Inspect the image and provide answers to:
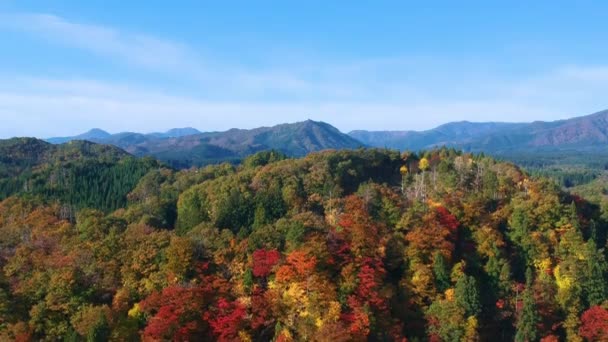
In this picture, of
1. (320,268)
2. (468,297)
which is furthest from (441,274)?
(320,268)

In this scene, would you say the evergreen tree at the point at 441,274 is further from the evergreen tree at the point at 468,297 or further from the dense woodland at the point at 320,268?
the evergreen tree at the point at 468,297

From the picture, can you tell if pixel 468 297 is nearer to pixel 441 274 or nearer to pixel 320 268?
pixel 441 274

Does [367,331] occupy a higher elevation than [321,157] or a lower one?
lower

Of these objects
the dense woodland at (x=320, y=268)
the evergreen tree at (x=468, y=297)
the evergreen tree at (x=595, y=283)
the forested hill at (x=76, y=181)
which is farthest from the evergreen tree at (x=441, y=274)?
the forested hill at (x=76, y=181)

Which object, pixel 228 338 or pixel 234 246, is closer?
pixel 228 338

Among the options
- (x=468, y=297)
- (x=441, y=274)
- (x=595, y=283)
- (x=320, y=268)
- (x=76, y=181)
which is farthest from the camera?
(x=76, y=181)

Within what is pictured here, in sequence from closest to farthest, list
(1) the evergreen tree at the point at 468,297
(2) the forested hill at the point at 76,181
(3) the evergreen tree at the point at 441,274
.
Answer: (1) the evergreen tree at the point at 468,297 < (3) the evergreen tree at the point at 441,274 < (2) the forested hill at the point at 76,181

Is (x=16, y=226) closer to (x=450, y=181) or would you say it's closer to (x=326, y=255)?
(x=326, y=255)

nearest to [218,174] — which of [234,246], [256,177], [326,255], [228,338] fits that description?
[256,177]
